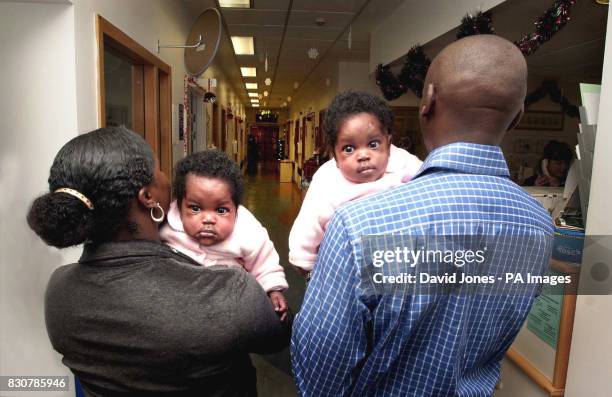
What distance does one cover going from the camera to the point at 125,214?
0.93 metres

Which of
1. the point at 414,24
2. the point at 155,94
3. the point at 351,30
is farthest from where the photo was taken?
the point at 351,30

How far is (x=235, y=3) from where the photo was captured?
196 inches

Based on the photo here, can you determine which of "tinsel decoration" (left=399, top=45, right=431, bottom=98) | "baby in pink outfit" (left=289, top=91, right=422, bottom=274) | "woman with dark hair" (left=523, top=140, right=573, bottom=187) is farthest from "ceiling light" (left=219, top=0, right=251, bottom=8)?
"baby in pink outfit" (left=289, top=91, right=422, bottom=274)

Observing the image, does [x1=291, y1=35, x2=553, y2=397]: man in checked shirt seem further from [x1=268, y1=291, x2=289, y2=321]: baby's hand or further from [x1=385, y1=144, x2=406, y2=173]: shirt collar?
[x1=385, y1=144, x2=406, y2=173]: shirt collar

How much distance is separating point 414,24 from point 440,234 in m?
4.27

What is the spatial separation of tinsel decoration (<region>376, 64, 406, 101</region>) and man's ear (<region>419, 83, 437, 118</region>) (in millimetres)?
4099

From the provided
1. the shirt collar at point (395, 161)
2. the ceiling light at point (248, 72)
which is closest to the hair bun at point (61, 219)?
the shirt collar at point (395, 161)

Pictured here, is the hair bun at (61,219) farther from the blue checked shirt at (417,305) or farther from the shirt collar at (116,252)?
the blue checked shirt at (417,305)

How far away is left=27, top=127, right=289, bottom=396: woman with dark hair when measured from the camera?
874mm

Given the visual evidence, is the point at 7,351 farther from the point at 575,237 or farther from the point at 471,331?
the point at 575,237

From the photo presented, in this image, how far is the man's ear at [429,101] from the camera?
88 centimetres

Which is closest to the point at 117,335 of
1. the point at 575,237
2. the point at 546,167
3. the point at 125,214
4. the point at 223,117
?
the point at 125,214

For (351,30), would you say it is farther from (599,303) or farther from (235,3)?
(599,303)

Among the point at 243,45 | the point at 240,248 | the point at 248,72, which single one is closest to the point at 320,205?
the point at 240,248
